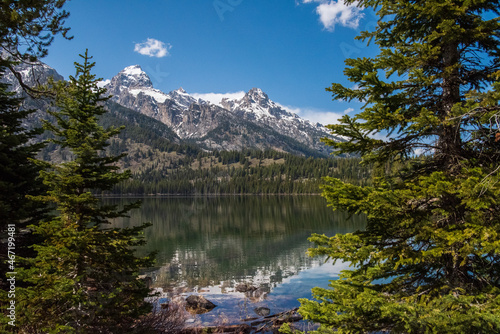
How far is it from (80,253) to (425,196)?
9.79 metres

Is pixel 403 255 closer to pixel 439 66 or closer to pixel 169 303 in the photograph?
pixel 439 66

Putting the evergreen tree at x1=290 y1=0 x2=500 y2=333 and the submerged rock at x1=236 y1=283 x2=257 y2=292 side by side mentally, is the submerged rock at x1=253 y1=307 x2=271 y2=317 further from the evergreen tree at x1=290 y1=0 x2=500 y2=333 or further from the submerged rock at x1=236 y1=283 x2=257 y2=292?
the evergreen tree at x1=290 y1=0 x2=500 y2=333

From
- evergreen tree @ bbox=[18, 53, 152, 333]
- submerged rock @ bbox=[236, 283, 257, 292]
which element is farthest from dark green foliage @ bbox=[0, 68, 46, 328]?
submerged rock @ bbox=[236, 283, 257, 292]

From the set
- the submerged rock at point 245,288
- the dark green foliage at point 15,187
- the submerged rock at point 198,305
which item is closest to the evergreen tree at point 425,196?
the dark green foliage at point 15,187

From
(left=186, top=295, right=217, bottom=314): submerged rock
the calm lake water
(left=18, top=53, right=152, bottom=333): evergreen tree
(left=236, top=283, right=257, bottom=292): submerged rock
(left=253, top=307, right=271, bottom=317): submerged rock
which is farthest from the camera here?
(left=236, top=283, right=257, bottom=292): submerged rock

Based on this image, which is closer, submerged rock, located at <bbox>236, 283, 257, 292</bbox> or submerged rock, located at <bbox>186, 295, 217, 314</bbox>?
submerged rock, located at <bbox>186, 295, 217, 314</bbox>

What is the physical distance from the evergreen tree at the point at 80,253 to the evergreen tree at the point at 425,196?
658cm

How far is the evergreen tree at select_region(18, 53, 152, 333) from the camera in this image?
8492 mm

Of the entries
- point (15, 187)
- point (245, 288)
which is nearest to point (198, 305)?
point (245, 288)

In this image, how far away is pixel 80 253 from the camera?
9.19 metres

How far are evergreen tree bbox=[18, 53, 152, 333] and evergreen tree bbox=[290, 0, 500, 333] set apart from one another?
Result: 6.58 meters

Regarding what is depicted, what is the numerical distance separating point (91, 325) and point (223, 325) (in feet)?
33.7

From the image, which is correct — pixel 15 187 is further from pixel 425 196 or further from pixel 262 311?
pixel 262 311

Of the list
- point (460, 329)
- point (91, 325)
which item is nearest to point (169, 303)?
point (91, 325)
